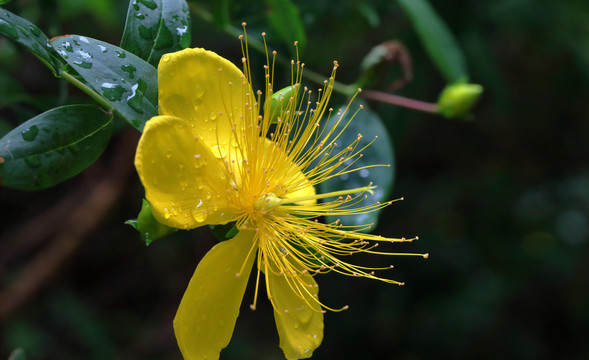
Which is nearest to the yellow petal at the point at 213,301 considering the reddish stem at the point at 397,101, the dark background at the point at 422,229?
the reddish stem at the point at 397,101

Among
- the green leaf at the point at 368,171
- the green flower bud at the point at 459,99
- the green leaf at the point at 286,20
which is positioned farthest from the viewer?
the green flower bud at the point at 459,99

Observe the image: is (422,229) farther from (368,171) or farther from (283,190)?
(283,190)

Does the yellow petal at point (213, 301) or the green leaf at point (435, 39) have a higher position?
the green leaf at point (435, 39)

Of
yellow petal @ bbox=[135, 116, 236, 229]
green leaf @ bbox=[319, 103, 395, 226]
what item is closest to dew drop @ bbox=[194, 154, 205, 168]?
yellow petal @ bbox=[135, 116, 236, 229]

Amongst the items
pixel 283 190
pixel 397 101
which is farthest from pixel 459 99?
pixel 283 190

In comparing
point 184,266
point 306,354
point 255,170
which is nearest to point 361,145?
Answer: point 255,170

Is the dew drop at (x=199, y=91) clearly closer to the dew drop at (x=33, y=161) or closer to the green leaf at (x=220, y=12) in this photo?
the dew drop at (x=33, y=161)

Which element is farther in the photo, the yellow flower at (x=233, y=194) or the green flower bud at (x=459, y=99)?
the green flower bud at (x=459, y=99)
